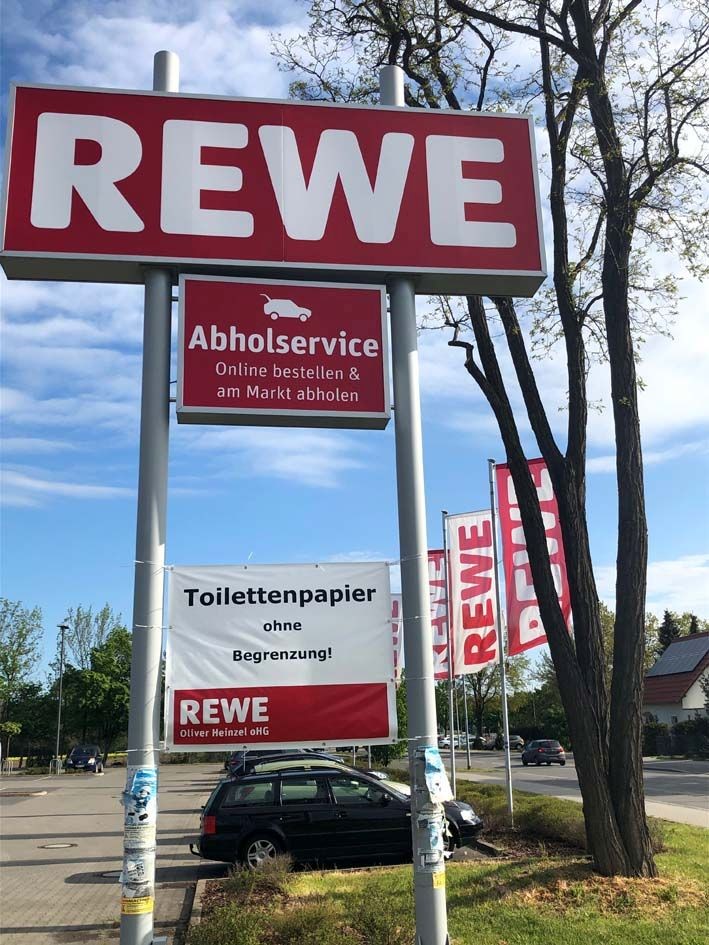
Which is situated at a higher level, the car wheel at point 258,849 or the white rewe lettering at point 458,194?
the white rewe lettering at point 458,194

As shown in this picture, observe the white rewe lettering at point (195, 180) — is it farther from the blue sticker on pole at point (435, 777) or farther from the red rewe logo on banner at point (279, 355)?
the blue sticker on pole at point (435, 777)

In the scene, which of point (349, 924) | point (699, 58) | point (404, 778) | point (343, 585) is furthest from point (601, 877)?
point (404, 778)

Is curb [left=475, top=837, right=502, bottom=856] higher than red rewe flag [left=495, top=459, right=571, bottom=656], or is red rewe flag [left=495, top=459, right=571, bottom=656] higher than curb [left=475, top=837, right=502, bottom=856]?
red rewe flag [left=495, top=459, right=571, bottom=656]

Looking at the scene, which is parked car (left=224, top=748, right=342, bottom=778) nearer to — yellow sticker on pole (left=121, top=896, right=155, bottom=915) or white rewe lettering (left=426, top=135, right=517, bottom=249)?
yellow sticker on pole (left=121, top=896, right=155, bottom=915)

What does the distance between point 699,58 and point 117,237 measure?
9.26 meters

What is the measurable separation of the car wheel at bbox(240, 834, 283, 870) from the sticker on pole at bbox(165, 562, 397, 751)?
26.7ft

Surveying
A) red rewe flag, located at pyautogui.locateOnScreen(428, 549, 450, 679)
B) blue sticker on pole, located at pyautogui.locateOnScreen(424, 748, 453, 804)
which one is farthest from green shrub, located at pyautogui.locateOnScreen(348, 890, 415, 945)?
red rewe flag, located at pyautogui.locateOnScreen(428, 549, 450, 679)

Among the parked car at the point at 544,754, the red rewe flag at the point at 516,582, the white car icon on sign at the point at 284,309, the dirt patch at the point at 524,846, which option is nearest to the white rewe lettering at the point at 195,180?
the white car icon on sign at the point at 284,309

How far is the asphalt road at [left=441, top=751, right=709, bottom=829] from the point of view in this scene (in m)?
19.6

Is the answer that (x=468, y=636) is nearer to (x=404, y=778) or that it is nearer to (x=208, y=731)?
(x=404, y=778)

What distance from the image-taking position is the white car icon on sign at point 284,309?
5496mm

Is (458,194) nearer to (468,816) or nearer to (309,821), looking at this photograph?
(309,821)

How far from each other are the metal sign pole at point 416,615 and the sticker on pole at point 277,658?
19cm

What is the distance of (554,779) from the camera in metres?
31.3
